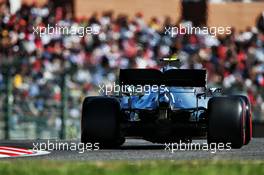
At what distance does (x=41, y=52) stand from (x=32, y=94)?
110 inches

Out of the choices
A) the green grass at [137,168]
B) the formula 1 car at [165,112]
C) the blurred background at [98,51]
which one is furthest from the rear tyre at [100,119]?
the blurred background at [98,51]

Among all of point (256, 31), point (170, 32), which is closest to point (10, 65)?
point (170, 32)

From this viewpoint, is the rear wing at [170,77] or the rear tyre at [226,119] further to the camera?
the rear wing at [170,77]

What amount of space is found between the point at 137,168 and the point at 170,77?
12.6ft

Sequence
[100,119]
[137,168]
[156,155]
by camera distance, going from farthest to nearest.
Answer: [100,119]
[156,155]
[137,168]

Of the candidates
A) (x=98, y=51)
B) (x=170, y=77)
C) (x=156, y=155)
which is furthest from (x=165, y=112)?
(x=98, y=51)

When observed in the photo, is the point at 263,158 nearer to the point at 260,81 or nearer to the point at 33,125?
the point at 33,125

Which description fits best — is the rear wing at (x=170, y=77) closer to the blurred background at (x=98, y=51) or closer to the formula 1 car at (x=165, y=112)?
the formula 1 car at (x=165, y=112)

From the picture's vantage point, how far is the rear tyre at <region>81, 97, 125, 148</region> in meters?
11.9

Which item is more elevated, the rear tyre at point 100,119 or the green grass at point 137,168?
the rear tyre at point 100,119

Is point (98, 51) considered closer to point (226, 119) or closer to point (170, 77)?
point (170, 77)

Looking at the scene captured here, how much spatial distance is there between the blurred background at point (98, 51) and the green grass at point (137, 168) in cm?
903

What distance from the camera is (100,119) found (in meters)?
11.9

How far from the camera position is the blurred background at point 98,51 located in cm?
1881
